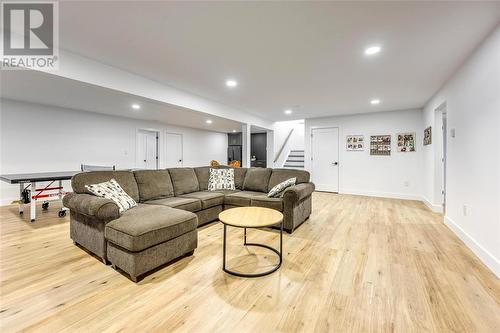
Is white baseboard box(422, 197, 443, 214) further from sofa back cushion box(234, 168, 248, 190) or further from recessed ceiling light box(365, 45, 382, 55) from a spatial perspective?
sofa back cushion box(234, 168, 248, 190)

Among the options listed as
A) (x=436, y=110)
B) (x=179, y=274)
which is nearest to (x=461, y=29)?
(x=436, y=110)

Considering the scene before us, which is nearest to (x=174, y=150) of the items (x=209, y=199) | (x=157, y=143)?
(x=157, y=143)

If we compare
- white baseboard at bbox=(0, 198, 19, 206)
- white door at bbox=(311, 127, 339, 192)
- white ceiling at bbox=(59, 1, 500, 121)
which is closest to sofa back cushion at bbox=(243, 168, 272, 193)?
white ceiling at bbox=(59, 1, 500, 121)

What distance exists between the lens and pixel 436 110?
4.15 meters

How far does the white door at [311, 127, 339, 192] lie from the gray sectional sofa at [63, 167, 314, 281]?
3.28 meters

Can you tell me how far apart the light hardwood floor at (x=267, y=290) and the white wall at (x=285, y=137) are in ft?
18.5

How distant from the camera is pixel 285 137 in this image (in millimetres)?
8828

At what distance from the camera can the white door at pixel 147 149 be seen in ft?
23.1

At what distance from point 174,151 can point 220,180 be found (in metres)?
4.68

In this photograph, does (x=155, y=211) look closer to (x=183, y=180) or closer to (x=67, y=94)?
(x=183, y=180)

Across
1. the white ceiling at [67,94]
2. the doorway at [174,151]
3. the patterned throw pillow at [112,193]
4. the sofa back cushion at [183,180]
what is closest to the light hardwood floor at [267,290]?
the patterned throw pillow at [112,193]

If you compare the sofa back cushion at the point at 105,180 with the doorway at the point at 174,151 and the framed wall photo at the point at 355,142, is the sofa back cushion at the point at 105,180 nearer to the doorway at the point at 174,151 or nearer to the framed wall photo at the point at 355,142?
the doorway at the point at 174,151

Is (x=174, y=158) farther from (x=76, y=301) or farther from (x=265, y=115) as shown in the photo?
(x=76, y=301)

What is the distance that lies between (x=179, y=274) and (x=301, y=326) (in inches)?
45.6
